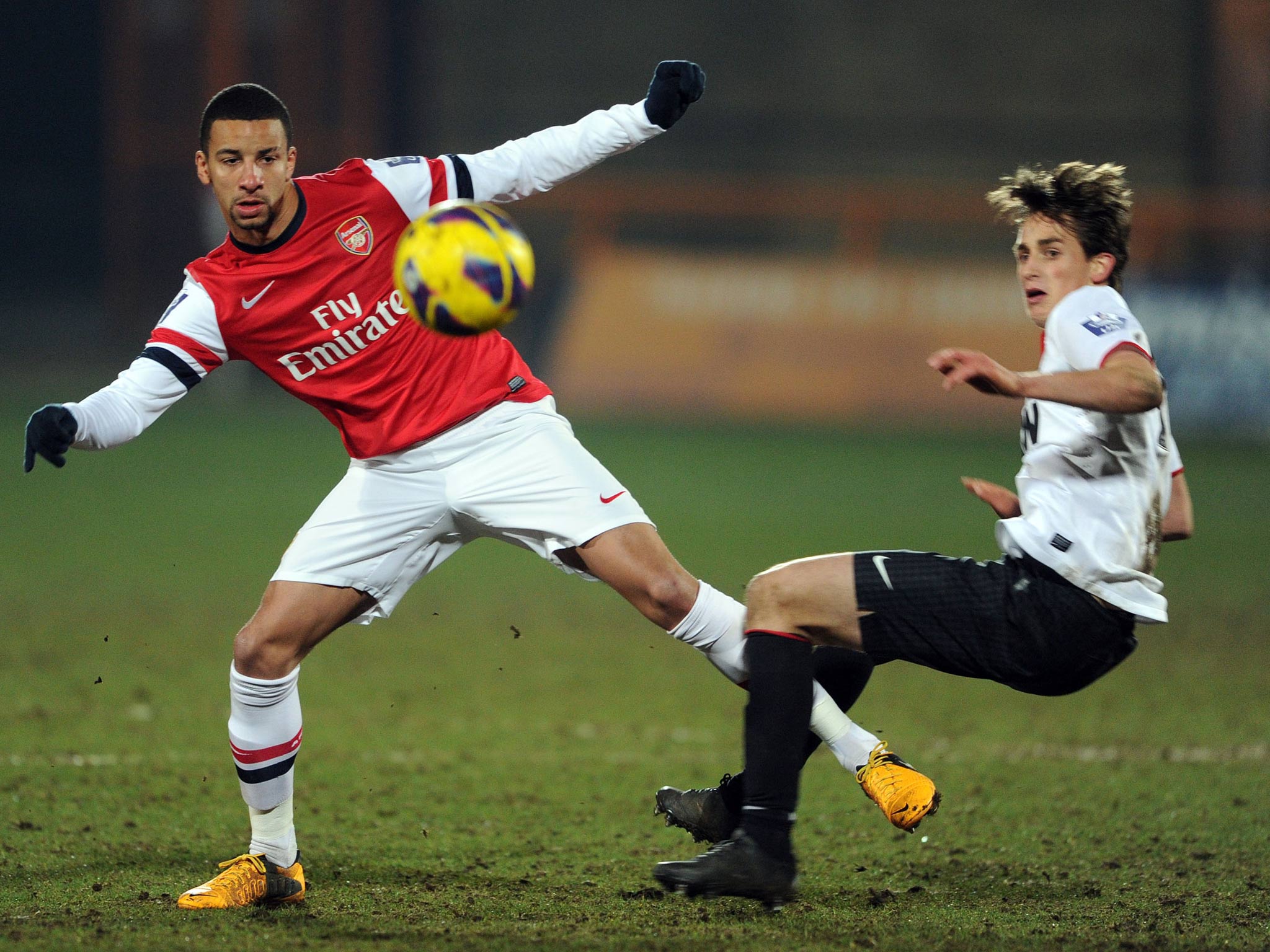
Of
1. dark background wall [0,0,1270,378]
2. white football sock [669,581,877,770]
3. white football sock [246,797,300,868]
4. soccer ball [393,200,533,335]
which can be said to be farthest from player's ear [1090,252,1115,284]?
dark background wall [0,0,1270,378]

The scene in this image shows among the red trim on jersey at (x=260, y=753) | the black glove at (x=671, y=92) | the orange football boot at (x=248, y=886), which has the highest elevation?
the black glove at (x=671, y=92)

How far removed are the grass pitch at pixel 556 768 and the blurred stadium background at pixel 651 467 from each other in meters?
0.03

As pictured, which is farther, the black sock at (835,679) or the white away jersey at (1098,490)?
the black sock at (835,679)

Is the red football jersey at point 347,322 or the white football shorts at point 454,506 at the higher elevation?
the red football jersey at point 347,322

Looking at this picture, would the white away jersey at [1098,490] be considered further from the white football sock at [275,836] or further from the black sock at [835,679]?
the white football sock at [275,836]

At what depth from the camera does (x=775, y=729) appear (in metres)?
3.87

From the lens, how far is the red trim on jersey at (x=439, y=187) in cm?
450

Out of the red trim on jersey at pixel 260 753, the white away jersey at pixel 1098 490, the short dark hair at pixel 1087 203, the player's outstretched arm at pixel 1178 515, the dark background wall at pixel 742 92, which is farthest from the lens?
the dark background wall at pixel 742 92

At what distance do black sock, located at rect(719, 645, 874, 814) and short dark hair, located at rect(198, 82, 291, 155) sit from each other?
2.26 meters

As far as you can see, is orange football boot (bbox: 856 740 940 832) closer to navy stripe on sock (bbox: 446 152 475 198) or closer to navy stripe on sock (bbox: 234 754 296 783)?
navy stripe on sock (bbox: 234 754 296 783)

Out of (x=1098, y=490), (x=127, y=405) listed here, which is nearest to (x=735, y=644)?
(x=1098, y=490)

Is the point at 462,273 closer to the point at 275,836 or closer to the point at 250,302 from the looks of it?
the point at 250,302

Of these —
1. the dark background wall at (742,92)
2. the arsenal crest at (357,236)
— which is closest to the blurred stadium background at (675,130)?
the dark background wall at (742,92)

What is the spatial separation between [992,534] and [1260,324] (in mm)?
7522
